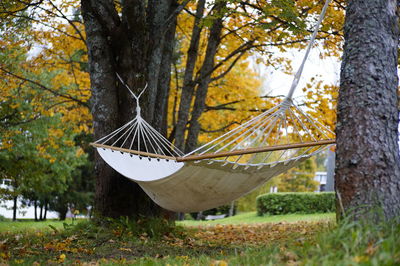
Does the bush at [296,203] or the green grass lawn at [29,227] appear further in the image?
the bush at [296,203]

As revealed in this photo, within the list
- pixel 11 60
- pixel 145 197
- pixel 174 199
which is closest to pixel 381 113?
pixel 174 199

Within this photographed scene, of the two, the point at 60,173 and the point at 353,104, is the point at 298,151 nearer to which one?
the point at 353,104

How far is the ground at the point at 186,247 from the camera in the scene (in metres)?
1.50

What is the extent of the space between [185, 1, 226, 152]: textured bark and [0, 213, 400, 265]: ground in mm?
1628

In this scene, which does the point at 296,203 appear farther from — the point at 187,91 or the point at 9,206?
the point at 9,206

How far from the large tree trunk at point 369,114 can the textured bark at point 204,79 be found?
315cm

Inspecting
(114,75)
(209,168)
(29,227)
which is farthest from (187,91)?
(209,168)

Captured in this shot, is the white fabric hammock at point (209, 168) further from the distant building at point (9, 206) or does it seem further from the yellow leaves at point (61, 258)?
the distant building at point (9, 206)

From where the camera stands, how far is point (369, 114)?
1907 mm

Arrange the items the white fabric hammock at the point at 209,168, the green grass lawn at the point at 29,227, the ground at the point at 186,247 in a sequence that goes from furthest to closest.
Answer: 1. the green grass lawn at the point at 29,227
2. the white fabric hammock at the point at 209,168
3. the ground at the point at 186,247

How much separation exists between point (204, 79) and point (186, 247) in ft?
9.00

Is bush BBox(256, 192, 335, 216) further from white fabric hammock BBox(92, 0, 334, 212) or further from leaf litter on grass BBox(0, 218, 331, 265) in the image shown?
white fabric hammock BBox(92, 0, 334, 212)

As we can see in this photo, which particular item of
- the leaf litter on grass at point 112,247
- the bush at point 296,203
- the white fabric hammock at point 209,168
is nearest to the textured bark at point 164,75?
the white fabric hammock at point 209,168

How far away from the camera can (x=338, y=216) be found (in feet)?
A: 6.23
